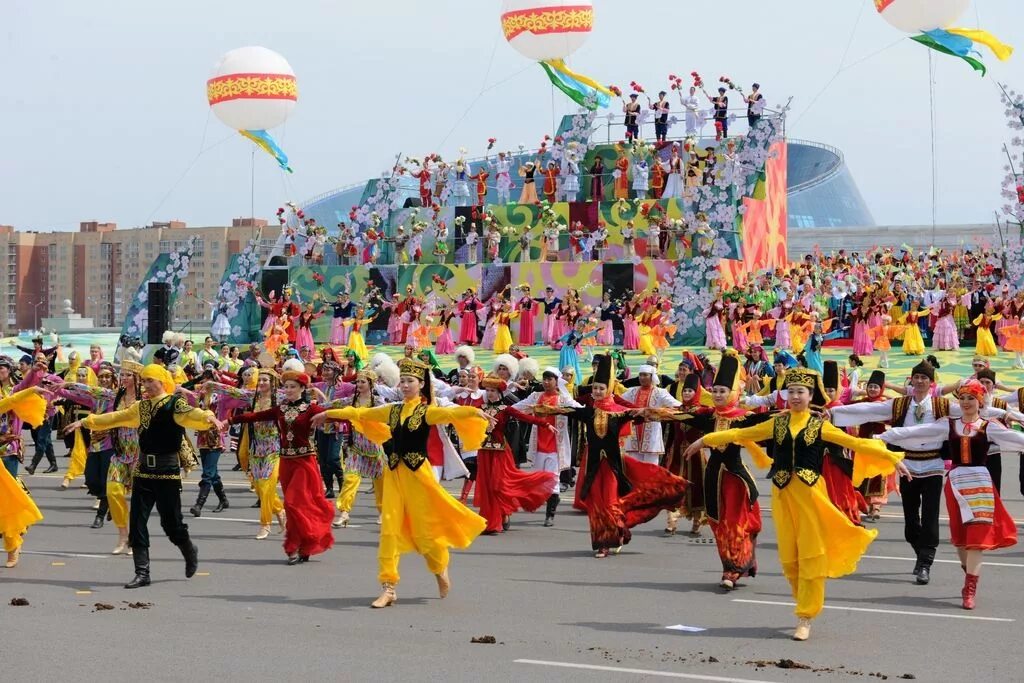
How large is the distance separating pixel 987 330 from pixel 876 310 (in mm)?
2305

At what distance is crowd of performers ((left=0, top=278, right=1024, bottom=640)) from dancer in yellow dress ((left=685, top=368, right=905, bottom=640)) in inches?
0.5

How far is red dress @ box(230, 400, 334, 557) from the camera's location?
11781 mm

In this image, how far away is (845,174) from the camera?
81000 mm

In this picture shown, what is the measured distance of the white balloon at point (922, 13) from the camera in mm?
27281

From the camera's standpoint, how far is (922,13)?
90.3 ft

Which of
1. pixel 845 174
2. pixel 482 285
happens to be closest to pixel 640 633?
pixel 482 285

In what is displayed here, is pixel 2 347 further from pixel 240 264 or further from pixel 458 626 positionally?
pixel 458 626

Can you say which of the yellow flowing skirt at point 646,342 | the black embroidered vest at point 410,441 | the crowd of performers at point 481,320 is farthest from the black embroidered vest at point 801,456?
the yellow flowing skirt at point 646,342

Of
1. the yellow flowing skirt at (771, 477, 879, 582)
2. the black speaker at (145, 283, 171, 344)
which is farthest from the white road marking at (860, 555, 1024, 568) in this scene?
the black speaker at (145, 283, 171, 344)

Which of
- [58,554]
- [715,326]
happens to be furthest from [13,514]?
[715,326]

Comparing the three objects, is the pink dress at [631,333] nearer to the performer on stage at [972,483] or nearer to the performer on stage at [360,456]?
the performer on stage at [360,456]

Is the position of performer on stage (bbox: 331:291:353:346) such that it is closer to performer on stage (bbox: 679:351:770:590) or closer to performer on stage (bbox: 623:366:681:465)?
performer on stage (bbox: 623:366:681:465)

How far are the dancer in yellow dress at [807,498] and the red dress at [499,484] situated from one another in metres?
4.71

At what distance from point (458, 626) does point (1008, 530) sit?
387 cm
